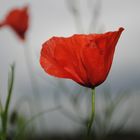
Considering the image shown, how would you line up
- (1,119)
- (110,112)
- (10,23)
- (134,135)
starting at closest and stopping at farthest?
(1,119) < (110,112) < (10,23) < (134,135)

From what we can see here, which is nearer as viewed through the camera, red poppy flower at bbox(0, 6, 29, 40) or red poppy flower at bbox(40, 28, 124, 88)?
red poppy flower at bbox(40, 28, 124, 88)

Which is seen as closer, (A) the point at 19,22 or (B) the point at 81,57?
(B) the point at 81,57

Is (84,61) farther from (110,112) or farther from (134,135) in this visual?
(134,135)

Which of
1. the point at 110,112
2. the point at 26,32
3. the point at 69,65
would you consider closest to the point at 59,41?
the point at 69,65

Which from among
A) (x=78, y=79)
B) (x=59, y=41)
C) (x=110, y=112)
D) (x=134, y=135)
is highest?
(x=59, y=41)

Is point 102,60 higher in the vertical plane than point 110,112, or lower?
higher

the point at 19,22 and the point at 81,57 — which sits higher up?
the point at 19,22

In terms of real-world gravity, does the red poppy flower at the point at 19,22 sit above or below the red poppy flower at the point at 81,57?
above

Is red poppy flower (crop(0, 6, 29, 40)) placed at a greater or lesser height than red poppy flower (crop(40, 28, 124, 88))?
greater
